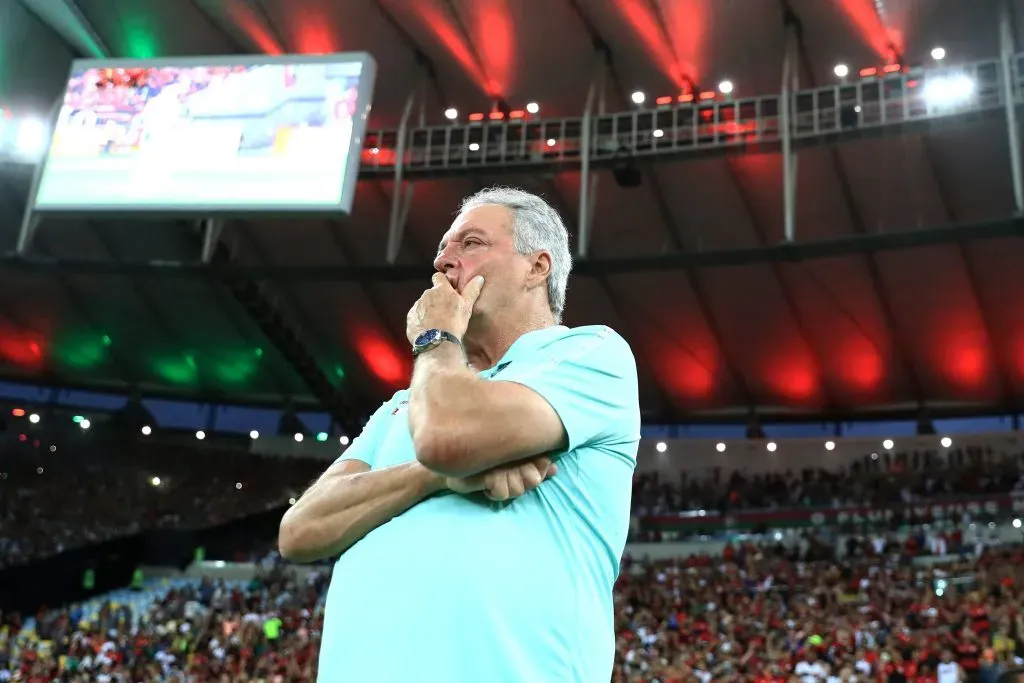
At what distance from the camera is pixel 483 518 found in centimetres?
134

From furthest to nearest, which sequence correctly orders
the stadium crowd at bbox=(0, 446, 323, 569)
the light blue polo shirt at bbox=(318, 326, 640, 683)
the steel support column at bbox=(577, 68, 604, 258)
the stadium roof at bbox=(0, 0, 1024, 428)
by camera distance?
the stadium crowd at bbox=(0, 446, 323, 569) → the stadium roof at bbox=(0, 0, 1024, 428) → the steel support column at bbox=(577, 68, 604, 258) → the light blue polo shirt at bbox=(318, 326, 640, 683)

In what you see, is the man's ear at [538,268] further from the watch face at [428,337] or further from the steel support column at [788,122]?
the steel support column at [788,122]

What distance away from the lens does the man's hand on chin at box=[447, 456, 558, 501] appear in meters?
1.31

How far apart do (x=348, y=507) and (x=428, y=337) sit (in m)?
0.29

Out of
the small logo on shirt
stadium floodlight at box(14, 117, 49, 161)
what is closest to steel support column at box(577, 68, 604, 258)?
stadium floodlight at box(14, 117, 49, 161)

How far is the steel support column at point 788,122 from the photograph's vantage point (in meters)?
16.8

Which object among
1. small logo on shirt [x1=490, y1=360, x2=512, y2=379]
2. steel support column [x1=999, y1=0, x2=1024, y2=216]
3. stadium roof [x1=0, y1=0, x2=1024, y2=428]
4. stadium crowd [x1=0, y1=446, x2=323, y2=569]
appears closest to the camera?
small logo on shirt [x1=490, y1=360, x2=512, y2=379]

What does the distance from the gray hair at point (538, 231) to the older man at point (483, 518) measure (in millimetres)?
144

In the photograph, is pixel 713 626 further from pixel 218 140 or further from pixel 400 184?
pixel 400 184

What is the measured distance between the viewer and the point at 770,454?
26062 millimetres

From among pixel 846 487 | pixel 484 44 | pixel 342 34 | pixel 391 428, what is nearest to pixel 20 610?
pixel 342 34

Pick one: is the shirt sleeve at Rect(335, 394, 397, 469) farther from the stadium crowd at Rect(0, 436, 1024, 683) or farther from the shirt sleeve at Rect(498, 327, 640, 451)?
the stadium crowd at Rect(0, 436, 1024, 683)

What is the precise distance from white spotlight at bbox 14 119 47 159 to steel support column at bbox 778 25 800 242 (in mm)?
16184

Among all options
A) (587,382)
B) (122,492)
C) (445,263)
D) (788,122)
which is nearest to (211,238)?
(122,492)
